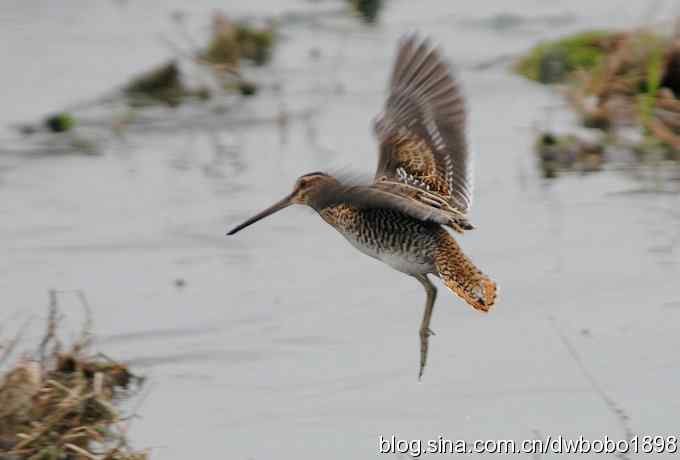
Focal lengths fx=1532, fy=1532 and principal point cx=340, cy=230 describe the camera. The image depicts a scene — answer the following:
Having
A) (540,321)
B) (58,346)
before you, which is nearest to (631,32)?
(540,321)

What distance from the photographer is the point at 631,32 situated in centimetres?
1126

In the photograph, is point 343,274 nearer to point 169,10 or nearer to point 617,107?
point 617,107

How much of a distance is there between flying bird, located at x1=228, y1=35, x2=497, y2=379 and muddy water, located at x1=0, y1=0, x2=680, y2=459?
0.57m

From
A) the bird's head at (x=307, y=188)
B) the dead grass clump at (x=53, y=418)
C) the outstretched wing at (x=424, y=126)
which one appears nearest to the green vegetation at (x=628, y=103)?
the outstretched wing at (x=424, y=126)

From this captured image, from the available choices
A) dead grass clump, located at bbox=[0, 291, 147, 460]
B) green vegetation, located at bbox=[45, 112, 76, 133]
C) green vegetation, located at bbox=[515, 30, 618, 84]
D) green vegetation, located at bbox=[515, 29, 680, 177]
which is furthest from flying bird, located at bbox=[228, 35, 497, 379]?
green vegetation, located at bbox=[515, 30, 618, 84]

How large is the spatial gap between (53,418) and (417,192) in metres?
1.63

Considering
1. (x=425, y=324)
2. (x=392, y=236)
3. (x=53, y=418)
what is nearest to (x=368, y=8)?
(x=425, y=324)

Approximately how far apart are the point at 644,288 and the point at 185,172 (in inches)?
137

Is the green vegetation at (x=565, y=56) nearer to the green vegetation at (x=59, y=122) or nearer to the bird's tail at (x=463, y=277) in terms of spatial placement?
the green vegetation at (x=59, y=122)

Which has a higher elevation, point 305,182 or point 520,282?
point 305,182

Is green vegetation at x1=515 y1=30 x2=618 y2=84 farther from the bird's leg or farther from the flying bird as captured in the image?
the bird's leg

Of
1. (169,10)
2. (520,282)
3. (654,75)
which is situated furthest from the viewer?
(169,10)

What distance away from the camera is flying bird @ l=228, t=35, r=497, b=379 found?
5531 millimetres

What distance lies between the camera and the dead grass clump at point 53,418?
5238 millimetres
